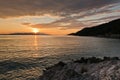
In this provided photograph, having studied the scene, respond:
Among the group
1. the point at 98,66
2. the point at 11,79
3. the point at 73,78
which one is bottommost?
the point at 11,79

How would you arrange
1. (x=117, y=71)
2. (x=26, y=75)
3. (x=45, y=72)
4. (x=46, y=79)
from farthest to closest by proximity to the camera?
(x=26, y=75), (x=45, y=72), (x=46, y=79), (x=117, y=71)

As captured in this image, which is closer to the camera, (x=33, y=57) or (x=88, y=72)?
(x=88, y=72)

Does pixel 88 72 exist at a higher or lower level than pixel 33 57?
higher

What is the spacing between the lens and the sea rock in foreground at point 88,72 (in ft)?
64.6

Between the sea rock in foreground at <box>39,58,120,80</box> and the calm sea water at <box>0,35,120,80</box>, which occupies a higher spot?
the sea rock in foreground at <box>39,58,120,80</box>

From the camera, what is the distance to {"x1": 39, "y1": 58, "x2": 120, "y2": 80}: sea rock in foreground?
19.7 m

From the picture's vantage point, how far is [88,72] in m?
22.2

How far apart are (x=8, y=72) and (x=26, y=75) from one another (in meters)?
4.22

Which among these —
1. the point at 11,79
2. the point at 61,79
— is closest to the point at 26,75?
the point at 11,79

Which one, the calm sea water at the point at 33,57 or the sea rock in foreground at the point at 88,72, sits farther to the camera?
the calm sea water at the point at 33,57

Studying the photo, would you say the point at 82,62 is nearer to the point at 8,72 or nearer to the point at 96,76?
the point at 96,76

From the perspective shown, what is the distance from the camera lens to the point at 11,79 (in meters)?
29.5

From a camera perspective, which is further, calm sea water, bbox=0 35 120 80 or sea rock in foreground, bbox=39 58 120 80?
calm sea water, bbox=0 35 120 80

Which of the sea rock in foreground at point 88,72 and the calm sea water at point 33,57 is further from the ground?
the sea rock in foreground at point 88,72
